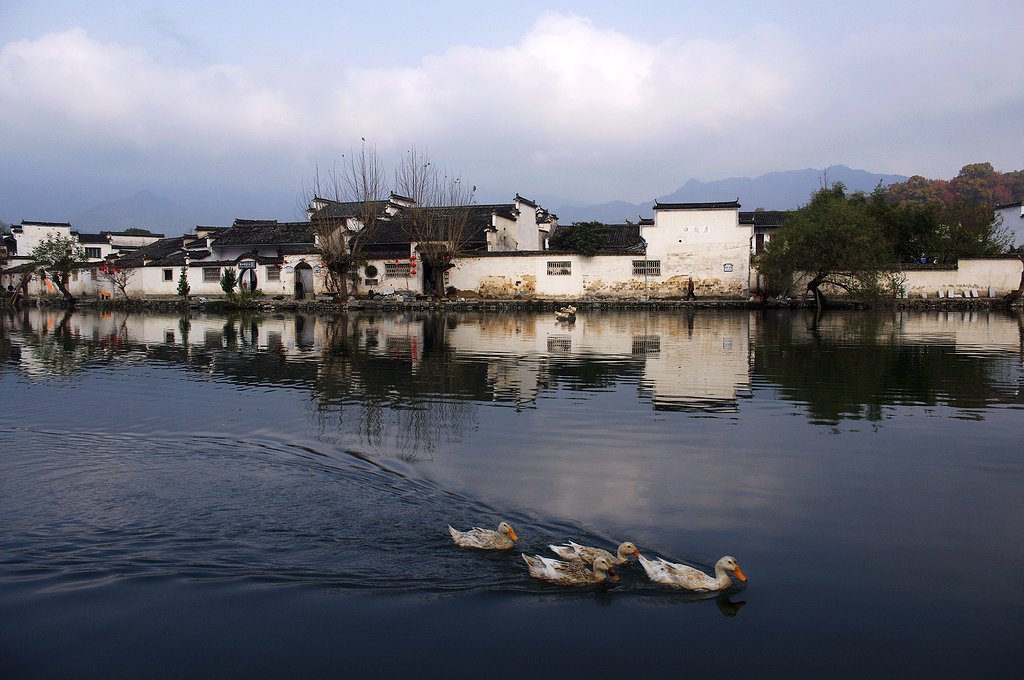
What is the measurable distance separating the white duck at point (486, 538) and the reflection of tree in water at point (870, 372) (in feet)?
20.3

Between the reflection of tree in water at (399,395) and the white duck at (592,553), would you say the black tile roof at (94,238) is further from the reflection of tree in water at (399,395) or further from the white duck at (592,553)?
the white duck at (592,553)

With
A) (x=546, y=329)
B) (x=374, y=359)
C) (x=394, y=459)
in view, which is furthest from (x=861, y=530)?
(x=546, y=329)

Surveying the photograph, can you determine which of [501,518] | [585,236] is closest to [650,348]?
[501,518]

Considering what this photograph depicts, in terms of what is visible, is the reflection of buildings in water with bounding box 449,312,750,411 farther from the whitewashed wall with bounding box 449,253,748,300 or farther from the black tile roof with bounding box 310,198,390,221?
the black tile roof with bounding box 310,198,390,221

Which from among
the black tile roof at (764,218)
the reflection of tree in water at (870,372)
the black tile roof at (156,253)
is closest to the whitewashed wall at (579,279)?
the black tile roof at (764,218)

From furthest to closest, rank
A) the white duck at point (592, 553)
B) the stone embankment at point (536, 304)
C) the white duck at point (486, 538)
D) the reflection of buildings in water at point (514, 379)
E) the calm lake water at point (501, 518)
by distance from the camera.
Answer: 1. the stone embankment at point (536, 304)
2. the reflection of buildings in water at point (514, 379)
3. the white duck at point (486, 538)
4. the white duck at point (592, 553)
5. the calm lake water at point (501, 518)

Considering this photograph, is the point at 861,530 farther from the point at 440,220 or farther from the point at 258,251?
the point at 258,251

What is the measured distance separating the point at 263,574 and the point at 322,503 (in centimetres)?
148

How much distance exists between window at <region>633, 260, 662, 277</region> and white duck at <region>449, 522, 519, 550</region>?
106 ft

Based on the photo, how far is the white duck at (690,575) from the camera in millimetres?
5609

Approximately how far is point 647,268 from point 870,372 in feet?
75.7

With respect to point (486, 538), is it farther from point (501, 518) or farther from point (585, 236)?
point (585, 236)

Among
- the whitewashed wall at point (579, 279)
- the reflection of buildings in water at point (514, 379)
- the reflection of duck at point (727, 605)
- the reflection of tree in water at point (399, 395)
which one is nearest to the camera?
the reflection of duck at point (727, 605)

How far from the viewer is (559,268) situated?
38688 mm
